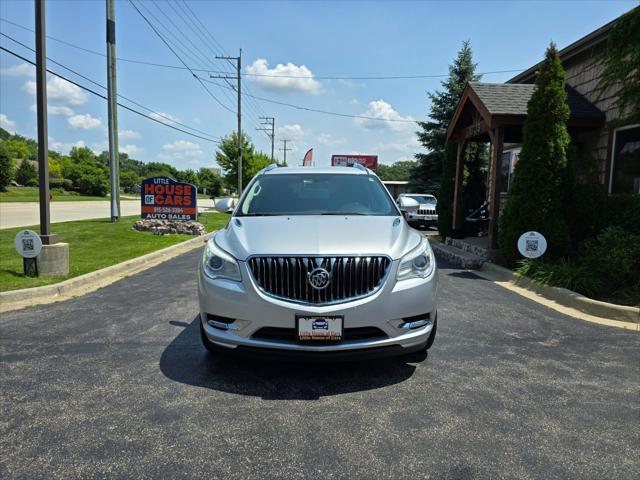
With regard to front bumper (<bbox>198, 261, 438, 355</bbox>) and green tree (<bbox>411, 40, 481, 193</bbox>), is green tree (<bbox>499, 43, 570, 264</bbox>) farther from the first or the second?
green tree (<bbox>411, 40, 481, 193</bbox>)

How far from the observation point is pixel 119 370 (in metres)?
3.82

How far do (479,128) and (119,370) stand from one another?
32.3ft

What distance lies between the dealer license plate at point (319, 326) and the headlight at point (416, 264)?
1.93 feet

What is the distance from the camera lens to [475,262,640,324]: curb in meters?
5.55

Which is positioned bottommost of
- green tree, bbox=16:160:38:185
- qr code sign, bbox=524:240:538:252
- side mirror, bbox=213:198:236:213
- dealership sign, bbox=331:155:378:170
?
qr code sign, bbox=524:240:538:252

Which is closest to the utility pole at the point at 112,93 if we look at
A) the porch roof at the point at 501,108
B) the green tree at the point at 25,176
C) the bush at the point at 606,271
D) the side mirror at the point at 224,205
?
the porch roof at the point at 501,108

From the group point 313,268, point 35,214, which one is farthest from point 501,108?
point 35,214

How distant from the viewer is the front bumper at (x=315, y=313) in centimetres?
325

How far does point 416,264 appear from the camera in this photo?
359cm

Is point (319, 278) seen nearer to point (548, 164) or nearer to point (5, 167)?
point (548, 164)

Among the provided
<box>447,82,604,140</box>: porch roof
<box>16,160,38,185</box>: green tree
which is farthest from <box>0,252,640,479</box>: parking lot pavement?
<box>16,160,38,185</box>: green tree

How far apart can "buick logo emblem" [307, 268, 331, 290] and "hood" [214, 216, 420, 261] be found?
0.44 feet

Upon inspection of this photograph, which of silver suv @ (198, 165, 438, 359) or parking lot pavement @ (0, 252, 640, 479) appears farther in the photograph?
silver suv @ (198, 165, 438, 359)

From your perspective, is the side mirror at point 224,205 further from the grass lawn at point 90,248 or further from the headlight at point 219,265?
the grass lawn at point 90,248
